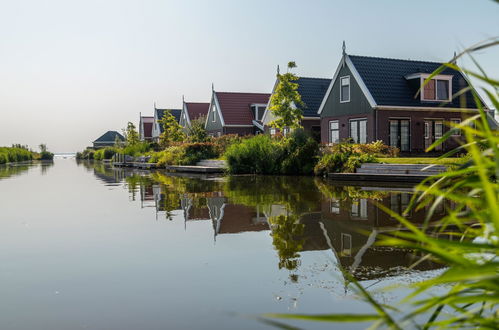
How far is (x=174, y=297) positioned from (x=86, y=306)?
0.82m

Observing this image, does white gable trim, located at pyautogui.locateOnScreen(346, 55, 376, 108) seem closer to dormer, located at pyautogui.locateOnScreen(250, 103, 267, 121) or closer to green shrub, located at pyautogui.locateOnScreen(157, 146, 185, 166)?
green shrub, located at pyautogui.locateOnScreen(157, 146, 185, 166)

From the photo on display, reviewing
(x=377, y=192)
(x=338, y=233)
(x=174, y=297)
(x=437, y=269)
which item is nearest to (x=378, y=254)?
(x=437, y=269)

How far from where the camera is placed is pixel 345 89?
27.3m

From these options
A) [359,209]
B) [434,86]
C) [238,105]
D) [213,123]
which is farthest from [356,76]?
[213,123]

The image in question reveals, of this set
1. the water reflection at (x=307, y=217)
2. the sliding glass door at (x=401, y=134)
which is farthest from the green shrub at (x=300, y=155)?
the sliding glass door at (x=401, y=134)

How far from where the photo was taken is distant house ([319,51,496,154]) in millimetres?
25609

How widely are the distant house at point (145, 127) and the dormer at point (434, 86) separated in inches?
1837

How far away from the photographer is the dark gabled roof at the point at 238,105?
42219 millimetres

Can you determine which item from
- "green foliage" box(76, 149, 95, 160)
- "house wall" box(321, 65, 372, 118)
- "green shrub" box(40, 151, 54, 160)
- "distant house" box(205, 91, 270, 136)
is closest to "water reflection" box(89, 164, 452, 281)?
"house wall" box(321, 65, 372, 118)

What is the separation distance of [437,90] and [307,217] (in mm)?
21189

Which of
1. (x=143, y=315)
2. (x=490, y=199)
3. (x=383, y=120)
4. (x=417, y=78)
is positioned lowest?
(x=143, y=315)

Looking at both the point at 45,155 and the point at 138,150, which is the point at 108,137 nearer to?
the point at 45,155

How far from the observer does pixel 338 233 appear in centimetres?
753

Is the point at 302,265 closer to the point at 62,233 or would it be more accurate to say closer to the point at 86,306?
the point at 86,306
